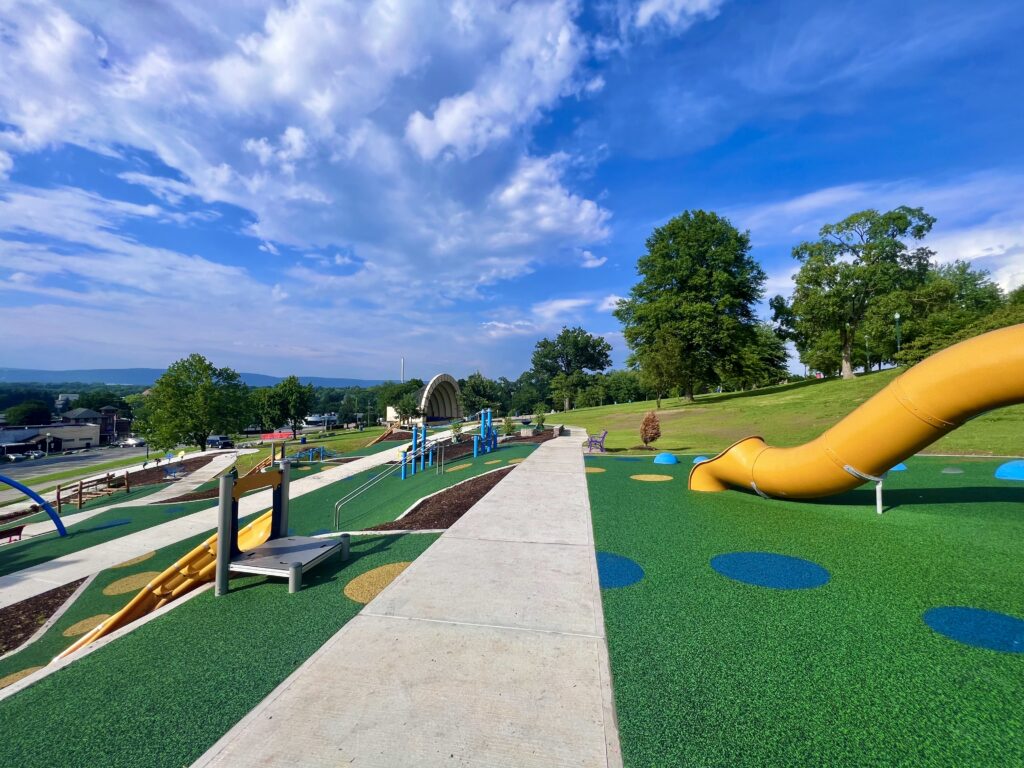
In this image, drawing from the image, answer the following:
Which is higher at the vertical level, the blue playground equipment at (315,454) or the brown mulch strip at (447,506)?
the brown mulch strip at (447,506)

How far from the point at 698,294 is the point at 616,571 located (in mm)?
36181

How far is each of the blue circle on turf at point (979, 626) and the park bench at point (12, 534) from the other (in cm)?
2433

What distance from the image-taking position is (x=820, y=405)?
25297 mm

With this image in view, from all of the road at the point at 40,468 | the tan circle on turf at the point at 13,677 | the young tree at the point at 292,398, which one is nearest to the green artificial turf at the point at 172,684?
the tan circle on turf at the point at 13,677

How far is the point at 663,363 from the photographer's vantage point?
3369cm

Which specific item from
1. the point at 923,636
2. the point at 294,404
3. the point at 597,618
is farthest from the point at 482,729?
the point at 294,404

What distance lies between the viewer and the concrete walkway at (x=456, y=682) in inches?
114

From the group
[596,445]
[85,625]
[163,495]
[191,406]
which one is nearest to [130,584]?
[85,625]

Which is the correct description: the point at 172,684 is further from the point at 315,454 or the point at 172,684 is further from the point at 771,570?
the point at 315,454

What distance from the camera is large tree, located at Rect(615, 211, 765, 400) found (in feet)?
117

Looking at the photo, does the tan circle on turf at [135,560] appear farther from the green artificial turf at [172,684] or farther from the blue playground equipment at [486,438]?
the blue playground equipment at [486,438]

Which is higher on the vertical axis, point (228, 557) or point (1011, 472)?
point (1011, 472)

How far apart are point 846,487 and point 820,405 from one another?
21.7 m

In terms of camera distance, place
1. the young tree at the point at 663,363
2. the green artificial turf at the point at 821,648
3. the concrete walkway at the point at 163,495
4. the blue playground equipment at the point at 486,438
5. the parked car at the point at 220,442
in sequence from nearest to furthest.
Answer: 1. the green artificial turf at the point at 821,648
2. the concrete walkway at the point at 163,495
3. the blue playground equipment at the point at 486,438
4. the young tree at the point at 663,363
5. the parked car at the point at 220,442
